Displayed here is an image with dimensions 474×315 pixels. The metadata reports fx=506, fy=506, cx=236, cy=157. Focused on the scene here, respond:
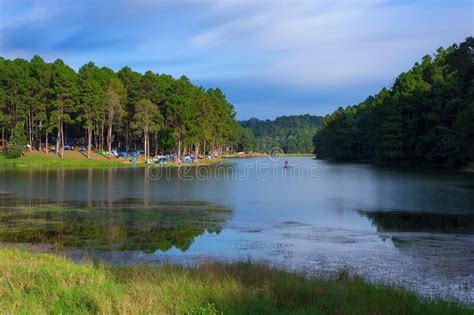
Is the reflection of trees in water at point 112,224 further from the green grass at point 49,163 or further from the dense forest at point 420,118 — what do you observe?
the dense forest at point 420,118

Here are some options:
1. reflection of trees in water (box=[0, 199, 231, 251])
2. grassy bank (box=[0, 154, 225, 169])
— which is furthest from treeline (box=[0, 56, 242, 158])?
reflection of trees in water (box=[0, 199, 231, 251])

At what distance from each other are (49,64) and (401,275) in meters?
87.2

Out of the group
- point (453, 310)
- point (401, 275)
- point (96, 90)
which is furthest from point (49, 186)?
point (96, 90)

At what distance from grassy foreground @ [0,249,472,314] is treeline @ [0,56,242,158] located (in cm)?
7338

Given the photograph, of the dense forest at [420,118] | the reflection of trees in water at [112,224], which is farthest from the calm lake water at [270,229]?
the dense forest at [420,118]

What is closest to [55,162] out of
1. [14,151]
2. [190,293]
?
[14,151]

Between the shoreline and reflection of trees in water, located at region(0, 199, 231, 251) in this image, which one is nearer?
reflection of trees in water, located at region(0, 199, 231, 251)

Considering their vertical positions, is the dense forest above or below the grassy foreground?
above

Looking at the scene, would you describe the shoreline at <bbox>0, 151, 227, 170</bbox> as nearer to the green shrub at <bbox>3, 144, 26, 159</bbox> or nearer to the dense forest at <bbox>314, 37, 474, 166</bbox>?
the green shrub at <bbox>3, 144, 26, 159</bbox>

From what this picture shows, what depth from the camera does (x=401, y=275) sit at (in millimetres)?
15031

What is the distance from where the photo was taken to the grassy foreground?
8930 mm

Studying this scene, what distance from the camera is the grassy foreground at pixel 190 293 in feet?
29.3

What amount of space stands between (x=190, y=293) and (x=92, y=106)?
83.1 metres

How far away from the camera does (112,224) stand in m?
24.5
